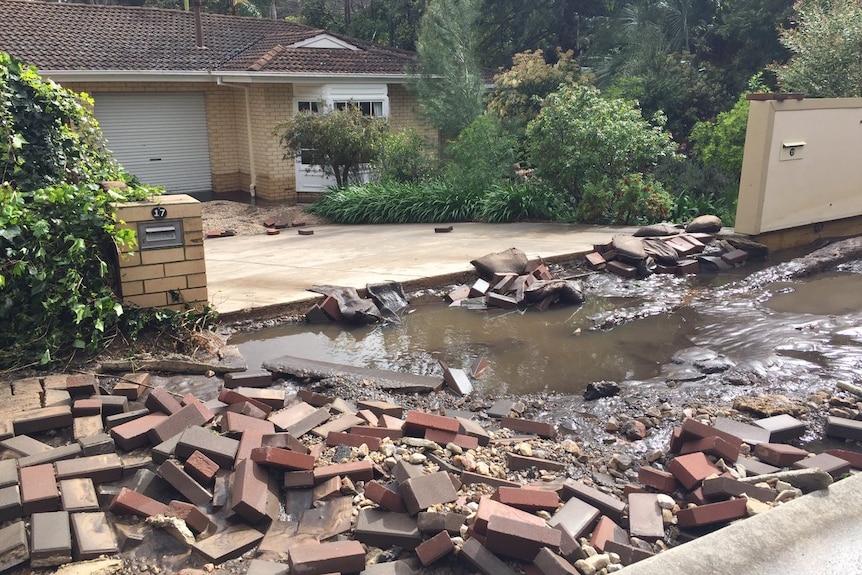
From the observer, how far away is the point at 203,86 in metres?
18.0

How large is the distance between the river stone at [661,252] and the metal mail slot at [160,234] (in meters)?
5.82

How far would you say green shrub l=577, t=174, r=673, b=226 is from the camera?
1148 centimetres

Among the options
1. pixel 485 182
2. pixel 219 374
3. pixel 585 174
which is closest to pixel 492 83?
pixel 485 182

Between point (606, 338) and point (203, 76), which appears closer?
point (606, 338)

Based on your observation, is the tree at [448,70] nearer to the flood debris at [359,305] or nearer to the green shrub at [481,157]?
the green shrub at [481,157]

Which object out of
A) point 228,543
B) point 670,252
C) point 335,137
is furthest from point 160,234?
point 335,137

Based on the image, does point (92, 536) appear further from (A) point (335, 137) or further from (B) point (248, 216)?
(B) point (248, 216)

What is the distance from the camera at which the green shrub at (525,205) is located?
12.6 m

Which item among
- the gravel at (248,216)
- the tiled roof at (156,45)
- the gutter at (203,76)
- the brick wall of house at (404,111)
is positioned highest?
the tiled roof at (156,45)

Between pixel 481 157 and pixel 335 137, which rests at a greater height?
pixel 335 137

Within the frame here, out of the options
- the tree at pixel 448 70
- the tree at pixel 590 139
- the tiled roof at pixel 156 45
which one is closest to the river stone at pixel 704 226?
the tree at pixel 590 139

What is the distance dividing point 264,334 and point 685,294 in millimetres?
4728

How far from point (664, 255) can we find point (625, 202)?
2.42 meters

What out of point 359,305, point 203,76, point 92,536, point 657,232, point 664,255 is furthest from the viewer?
point 203,76
